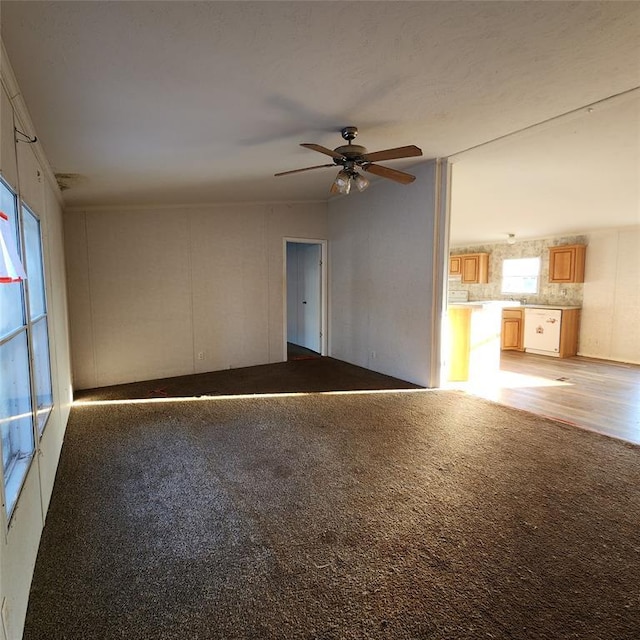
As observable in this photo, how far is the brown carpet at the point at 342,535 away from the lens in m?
1.58

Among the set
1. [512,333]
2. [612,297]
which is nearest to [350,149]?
[512,333]

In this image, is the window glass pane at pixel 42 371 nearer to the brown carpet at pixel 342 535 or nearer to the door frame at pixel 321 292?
the brown carpet at pixel 342 535

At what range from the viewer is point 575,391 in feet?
15.8

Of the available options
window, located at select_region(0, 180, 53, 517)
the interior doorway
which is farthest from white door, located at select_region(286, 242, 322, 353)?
window, located at select_region(0, 180, 53, 517)

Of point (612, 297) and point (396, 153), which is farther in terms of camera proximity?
point (612, 297)

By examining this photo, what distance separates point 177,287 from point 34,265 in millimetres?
2837

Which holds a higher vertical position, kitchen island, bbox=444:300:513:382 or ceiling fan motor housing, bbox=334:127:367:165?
ceiling fan motor housing, bbox=334:127:367:165

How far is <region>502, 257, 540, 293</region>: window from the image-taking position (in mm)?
8086

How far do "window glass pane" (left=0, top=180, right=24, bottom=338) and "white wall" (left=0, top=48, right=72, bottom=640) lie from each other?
3.6 inches

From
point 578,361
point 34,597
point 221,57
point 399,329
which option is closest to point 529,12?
point 221,57

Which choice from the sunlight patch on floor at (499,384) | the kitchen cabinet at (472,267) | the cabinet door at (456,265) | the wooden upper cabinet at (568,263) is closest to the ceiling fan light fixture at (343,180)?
the sunlight patch on floor at (499,384)

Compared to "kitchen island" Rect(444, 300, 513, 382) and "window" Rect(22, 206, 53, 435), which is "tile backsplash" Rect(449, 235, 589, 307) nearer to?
"kitchen island" Rect(444, 300, 513, 382)

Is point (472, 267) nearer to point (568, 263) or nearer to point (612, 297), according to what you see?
point (568, 263)

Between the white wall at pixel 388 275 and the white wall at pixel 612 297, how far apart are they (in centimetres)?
435
